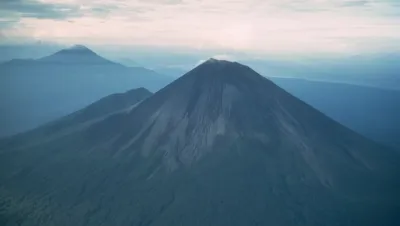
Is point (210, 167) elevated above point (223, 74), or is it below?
below

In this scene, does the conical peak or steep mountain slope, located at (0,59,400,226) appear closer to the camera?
steep mountain slope, located at (0,59,400,226)

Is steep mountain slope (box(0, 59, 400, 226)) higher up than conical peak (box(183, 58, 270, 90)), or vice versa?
conical peak (box(183, 58, 270, 90))

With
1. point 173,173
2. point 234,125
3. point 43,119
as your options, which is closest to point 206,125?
point 234,125

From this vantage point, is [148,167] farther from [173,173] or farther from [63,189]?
[63,189]

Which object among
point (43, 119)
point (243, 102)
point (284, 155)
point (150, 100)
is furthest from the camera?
point (43, 119)

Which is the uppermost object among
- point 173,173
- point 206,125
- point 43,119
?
point 206,125

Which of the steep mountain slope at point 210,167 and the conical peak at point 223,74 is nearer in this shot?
the steep mountain slope at point 210,167

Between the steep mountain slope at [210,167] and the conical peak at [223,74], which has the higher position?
the conical peak at [223,74]

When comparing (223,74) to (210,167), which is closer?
(210,167)
